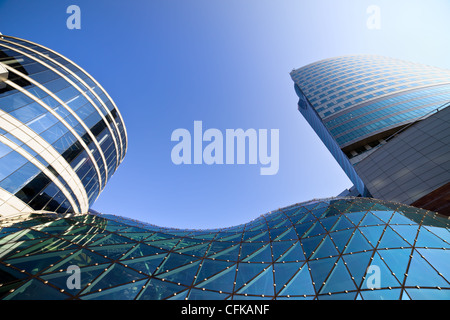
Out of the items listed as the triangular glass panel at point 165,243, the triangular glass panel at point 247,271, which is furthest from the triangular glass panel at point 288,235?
the triangular glass panel at point 165,243

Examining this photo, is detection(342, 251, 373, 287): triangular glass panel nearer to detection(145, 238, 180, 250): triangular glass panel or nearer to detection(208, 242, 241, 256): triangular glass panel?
detection(208, 242, 241, 256): triangular glass panel

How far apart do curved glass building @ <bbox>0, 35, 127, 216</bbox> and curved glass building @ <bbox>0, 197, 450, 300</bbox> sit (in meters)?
4.17

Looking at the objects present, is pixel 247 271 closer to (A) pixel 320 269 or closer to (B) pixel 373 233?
(A) pixel 320 269

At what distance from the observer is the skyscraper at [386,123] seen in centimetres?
2341

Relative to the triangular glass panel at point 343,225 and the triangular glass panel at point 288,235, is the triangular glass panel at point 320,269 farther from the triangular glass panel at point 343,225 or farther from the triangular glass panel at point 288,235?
the triangular glass panel at point 343,225

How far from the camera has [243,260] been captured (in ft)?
38.1

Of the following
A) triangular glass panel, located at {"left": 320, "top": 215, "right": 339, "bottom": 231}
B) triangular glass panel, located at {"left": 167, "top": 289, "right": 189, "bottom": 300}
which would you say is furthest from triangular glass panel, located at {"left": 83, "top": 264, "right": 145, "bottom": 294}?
triangular glass panel, located at {"left": 320, "top": 215, "right": 339, "bottom": 231}

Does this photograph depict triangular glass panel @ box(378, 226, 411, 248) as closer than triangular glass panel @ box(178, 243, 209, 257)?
Yes

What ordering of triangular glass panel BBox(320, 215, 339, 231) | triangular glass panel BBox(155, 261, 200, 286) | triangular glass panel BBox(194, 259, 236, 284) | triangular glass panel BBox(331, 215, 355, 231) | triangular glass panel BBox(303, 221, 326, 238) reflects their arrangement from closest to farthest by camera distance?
triangular glass panel BBox(155, 261, 200, 286) → triangular glass panel BBox(194, 259, 236, 284) → triangular glass panel BBox(331, 215, 355, 231) → triangular glass panel BBox(303, 221, 326, 238) → triangular glass panel BBox(320, 215, 339, 231)

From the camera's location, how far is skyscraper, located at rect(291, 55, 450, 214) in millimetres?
A: 23406

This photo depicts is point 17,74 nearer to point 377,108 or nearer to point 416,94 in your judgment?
point 377,108
